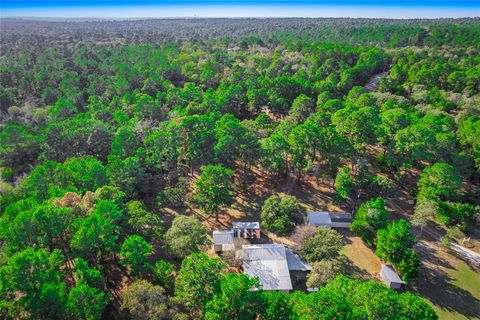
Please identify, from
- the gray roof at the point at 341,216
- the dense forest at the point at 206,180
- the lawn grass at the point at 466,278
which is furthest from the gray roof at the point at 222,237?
the lawn grass at the point at 466,278

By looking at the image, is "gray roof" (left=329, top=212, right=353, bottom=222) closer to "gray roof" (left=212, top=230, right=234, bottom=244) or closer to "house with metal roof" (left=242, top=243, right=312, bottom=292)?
"house with metal roof" (left=242, top=243, right=312, bottom=292)

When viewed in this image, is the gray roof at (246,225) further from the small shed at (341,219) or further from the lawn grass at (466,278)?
the lawn grass at (466,278)

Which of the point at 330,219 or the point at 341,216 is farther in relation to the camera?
the point at 341,216

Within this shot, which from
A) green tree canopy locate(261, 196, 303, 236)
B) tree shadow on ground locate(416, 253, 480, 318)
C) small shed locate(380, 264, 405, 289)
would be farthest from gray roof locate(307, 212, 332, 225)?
tree shadow on ground locate(416, 253, 480, 318)

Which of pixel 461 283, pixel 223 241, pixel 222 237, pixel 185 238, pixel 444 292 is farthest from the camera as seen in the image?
pixel 222 237

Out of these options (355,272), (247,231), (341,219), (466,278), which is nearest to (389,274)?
(355,272)

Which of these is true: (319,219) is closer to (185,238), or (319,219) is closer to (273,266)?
(273,266)

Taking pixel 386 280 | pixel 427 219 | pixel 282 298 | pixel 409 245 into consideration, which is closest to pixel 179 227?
pixel 282 298
